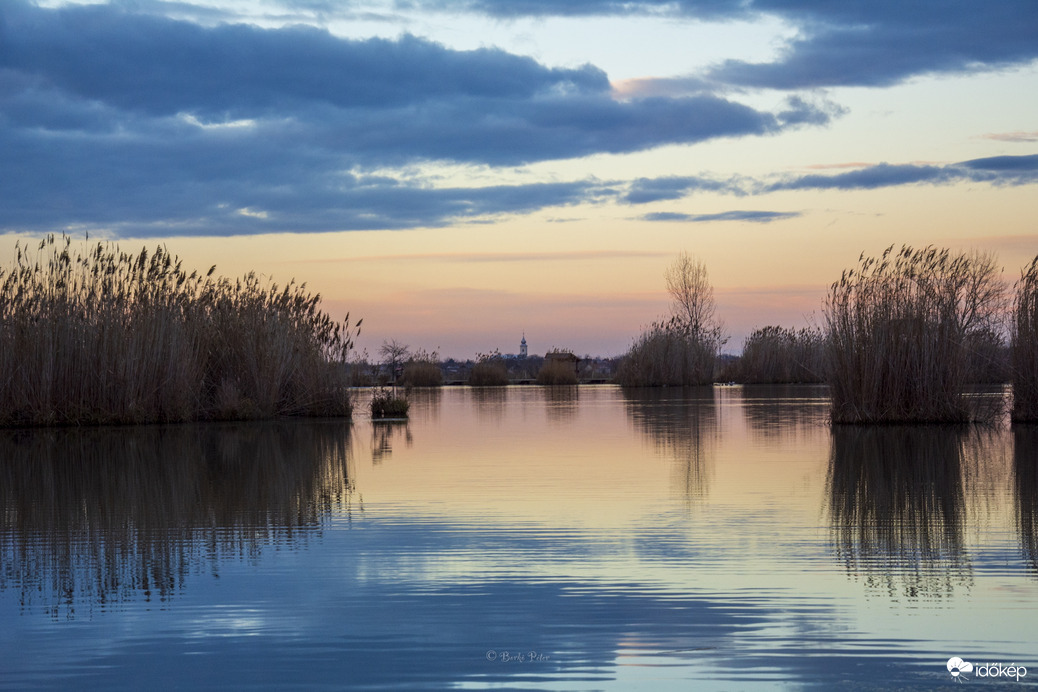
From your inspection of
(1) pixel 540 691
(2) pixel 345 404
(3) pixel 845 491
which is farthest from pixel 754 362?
(1) pixel 540 691

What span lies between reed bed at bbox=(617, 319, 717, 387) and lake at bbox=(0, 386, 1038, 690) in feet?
85.4

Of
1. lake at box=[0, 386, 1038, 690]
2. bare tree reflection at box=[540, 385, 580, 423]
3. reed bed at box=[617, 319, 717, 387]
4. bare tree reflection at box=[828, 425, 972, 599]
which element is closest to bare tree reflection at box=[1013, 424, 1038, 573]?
lake at box=[0, 386, 1038, 690]

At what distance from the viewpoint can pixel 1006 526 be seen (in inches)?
248

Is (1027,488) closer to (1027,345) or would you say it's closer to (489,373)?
(1027,345)

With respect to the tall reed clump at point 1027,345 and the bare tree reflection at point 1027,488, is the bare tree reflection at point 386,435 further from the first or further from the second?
the tall reed clump at point 1027,345

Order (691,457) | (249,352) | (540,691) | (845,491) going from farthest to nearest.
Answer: (249,352)
(691,457)
(845,491)
(540,691)

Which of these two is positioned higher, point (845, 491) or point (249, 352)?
point (249, 352)

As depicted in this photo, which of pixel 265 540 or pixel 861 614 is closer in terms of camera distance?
pixel 861 614

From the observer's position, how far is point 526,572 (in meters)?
5.16

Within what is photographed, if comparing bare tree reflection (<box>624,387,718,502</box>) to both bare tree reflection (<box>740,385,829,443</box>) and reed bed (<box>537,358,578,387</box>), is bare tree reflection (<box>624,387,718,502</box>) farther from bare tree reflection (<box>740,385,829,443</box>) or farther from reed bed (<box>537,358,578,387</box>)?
reed bed (<box>537,358,578,387</box>)

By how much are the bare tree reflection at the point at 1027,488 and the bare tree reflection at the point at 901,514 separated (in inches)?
14.0

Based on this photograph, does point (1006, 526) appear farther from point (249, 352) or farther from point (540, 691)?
point (249, 352)

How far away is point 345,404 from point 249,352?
2.23 m

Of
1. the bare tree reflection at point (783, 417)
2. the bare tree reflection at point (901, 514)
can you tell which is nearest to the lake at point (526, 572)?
the bare tree reflection at point (901, 514)
